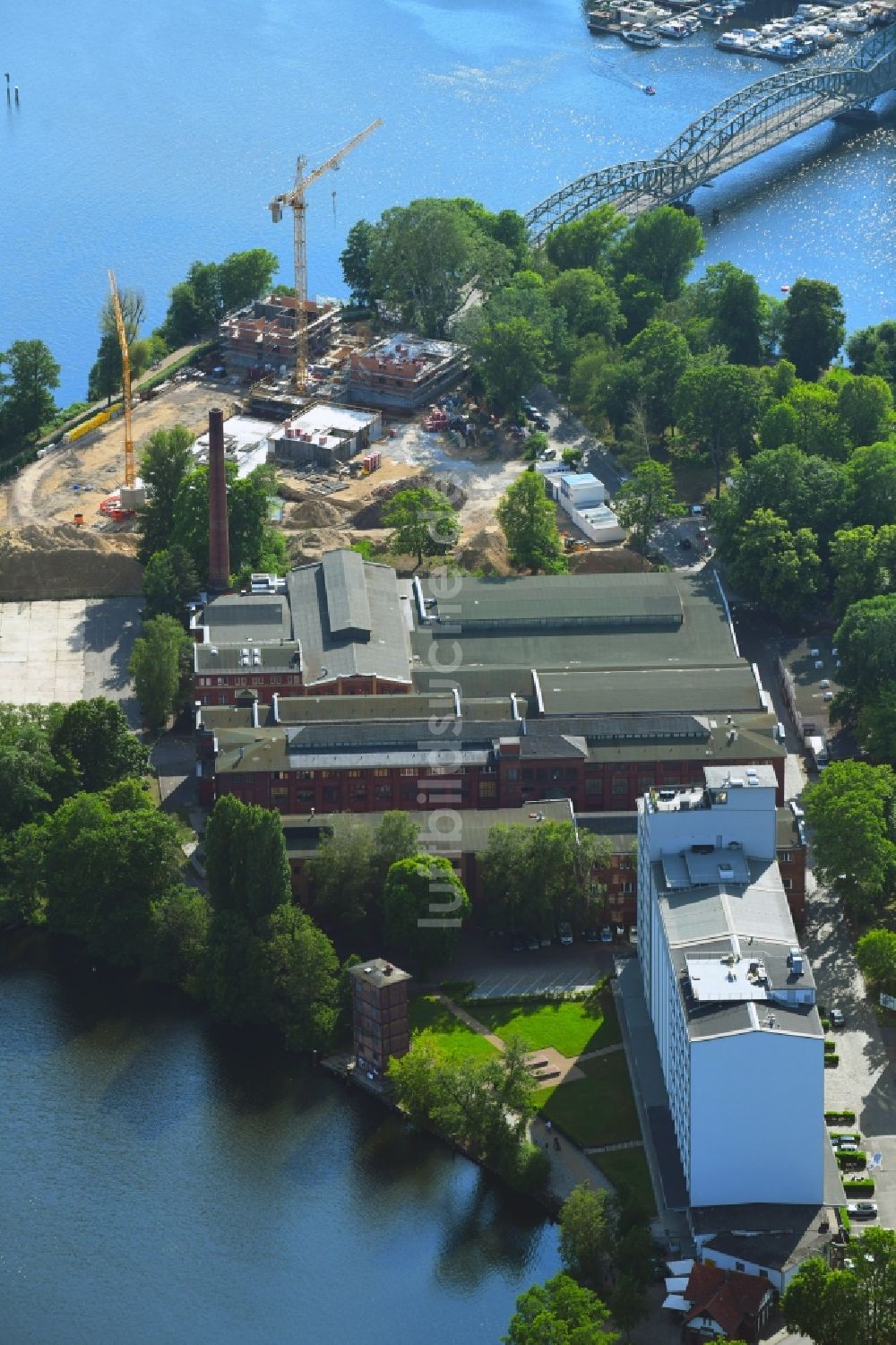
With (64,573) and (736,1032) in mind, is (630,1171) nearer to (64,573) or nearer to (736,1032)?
(736,1032)

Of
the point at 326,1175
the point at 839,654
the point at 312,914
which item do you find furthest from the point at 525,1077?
the point at 839,654

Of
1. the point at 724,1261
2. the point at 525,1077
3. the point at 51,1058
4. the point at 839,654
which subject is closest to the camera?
the point at 724,1261

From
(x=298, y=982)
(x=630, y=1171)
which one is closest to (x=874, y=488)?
(x=298, y=982)

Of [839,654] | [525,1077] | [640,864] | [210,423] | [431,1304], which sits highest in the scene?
[210,423]

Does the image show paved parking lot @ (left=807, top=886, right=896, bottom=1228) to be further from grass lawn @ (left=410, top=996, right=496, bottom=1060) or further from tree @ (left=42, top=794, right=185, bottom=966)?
tree @ (left=42, top=794, right=185, bottom=966)

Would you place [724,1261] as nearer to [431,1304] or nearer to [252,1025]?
[431,1304]

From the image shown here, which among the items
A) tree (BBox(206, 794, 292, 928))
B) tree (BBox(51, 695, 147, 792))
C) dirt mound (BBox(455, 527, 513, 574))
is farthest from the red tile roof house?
dirt mound (BBox(455, 527, 513, 574))
